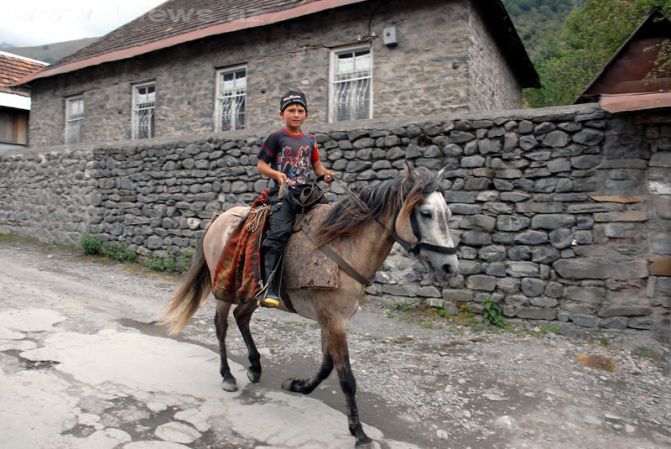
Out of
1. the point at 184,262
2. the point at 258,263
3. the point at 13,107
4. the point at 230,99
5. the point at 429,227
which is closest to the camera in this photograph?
the point at 429,227

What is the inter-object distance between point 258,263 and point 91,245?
7.76 meters

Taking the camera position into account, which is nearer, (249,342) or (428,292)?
(249,342)

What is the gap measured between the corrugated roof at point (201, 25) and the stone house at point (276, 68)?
5 centimetres

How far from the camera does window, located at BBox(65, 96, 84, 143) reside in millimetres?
14211

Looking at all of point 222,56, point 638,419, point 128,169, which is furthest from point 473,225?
point 222,56

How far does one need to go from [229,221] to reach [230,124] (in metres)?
8.01

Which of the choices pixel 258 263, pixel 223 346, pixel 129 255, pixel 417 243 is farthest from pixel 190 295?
pixel 129 255

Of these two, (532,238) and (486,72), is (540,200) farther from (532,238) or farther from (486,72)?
(486,72)

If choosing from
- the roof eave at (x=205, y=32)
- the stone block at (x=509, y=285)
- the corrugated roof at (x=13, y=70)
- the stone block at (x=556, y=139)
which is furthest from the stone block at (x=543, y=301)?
the corrugated roof at (x=13, y=70)

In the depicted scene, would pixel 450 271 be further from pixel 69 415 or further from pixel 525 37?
pixel 525 37

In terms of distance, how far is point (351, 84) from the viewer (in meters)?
10.0

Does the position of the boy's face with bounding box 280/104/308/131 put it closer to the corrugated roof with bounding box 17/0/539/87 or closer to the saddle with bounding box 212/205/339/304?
the saddle with bounding box 212/205/339/304

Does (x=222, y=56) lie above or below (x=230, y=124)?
above

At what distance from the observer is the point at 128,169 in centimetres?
971
